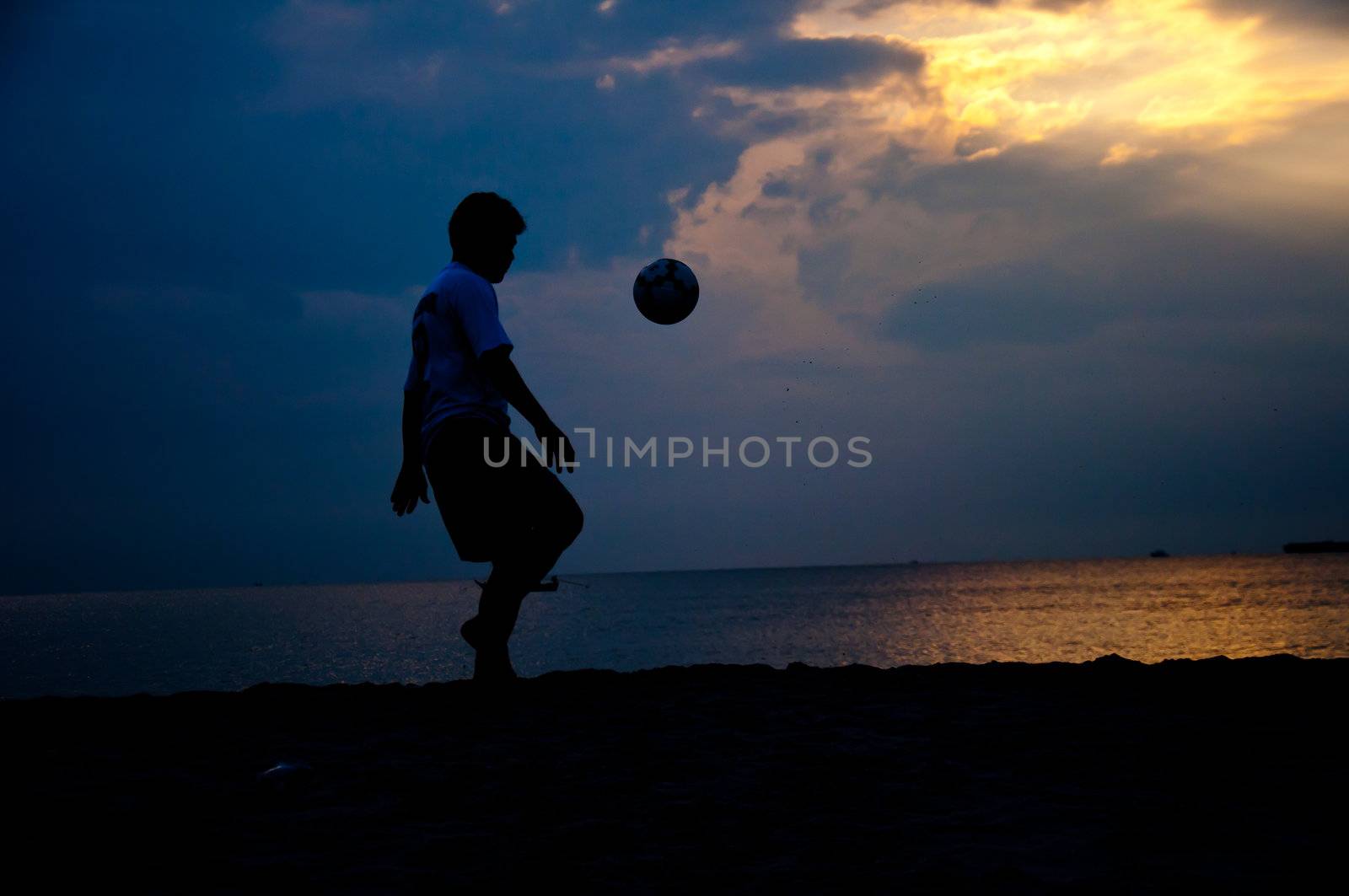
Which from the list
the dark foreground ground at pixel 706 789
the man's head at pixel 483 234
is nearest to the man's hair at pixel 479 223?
the man's head at pixel 483 234

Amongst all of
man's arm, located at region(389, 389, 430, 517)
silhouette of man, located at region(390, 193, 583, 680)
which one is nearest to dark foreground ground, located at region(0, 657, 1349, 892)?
silhouette of man, located at region(390, 193, 583, 680)

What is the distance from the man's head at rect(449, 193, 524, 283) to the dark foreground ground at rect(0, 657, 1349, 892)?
2646 millimetres

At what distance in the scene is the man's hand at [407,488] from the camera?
5.73 metres

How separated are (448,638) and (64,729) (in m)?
53.6

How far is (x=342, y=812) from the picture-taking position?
3.26 meters

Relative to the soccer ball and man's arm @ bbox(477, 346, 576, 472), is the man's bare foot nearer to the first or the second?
man's arm @ bbox(477, 346, 576, 472)

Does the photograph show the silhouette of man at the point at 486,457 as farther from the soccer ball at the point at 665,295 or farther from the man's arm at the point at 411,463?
the soccer ball at the point at 665,295

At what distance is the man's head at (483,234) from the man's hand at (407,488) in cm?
129

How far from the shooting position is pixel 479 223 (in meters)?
5.78

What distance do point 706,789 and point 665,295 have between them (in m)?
6.72

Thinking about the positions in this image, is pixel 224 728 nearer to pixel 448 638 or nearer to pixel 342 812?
pixel 342 812

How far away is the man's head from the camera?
576cm

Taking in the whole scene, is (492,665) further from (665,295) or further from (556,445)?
(665,295)

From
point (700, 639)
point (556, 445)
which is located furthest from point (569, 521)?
point (700, 639)
